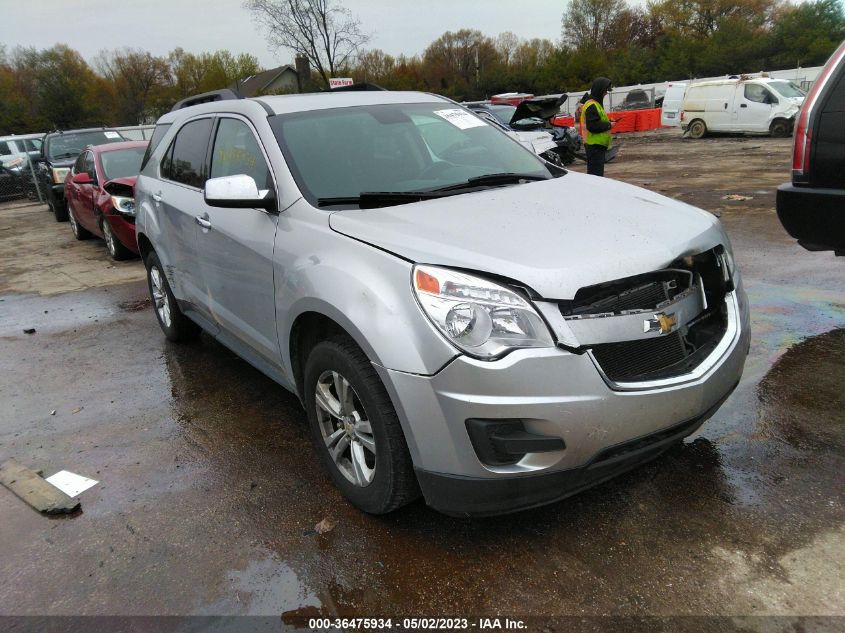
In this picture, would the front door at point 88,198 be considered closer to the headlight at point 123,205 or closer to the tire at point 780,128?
the headlight at point 123,205

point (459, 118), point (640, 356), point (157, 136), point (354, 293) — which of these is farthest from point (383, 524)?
point (157, 136)

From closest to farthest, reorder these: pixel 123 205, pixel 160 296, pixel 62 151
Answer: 1. pixel 160 296
2. pixel 123 205
3. pixel 62 151

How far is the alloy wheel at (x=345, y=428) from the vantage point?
2.74 m

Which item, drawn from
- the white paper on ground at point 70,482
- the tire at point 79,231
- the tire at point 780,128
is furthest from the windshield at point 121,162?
the tire at point 780,128

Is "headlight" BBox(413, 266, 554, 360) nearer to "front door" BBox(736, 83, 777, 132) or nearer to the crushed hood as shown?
the crushed hood

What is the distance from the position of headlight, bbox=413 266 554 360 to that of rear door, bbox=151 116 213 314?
2.21 metres

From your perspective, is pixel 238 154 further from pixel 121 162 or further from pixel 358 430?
pixel 121 162

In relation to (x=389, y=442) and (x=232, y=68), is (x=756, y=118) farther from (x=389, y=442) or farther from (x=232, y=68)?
(x=232, y=68)

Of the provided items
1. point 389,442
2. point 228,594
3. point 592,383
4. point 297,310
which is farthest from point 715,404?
point 228,594

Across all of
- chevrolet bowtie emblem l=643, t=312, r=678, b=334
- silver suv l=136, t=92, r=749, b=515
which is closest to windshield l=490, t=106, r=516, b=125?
silver suv l=136, t=92, r=749, b=515

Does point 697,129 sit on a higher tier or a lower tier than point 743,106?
lower

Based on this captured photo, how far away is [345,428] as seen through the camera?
2.85 m

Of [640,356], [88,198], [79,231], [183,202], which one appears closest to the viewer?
[640,356]

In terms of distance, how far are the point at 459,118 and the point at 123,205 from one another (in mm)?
6306
